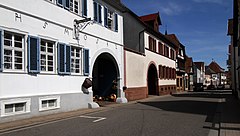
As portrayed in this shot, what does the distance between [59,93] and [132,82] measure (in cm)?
1211

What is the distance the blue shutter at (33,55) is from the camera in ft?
44.7

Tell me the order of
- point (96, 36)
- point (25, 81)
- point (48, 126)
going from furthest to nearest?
point (96, 36)
point (25, 81)
point (48, 126)

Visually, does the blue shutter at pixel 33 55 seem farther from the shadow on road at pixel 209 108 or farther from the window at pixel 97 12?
the shadow on road at pixel 209 108

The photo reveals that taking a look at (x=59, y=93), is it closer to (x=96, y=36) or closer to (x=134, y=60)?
(x=96, y=36)

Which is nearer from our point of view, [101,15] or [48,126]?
[48,126]

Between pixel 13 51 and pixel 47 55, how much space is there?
245 cm

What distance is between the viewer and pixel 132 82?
27141 mm

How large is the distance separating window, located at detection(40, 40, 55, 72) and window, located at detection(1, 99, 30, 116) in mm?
2211

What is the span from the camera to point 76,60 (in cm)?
1808

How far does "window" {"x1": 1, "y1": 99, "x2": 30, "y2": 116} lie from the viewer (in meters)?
12.1

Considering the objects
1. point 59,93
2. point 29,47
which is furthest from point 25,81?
point 59,93

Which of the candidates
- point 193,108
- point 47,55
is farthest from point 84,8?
point 193,108

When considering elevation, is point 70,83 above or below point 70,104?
above

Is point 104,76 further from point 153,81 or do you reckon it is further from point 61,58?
point 153,81
